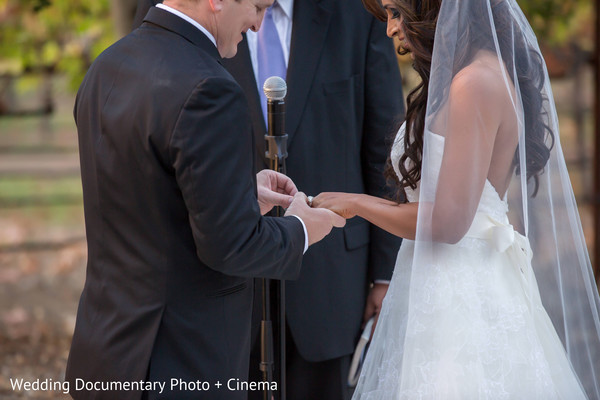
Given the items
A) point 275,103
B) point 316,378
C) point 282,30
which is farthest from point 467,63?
point 316,378

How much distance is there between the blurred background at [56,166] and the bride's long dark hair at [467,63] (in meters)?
2.48

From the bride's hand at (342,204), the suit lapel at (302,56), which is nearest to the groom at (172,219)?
the bride's hand at (342,204)

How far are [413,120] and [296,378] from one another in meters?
1.23

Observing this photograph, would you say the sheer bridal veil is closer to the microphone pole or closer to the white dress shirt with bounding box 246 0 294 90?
the microphone pole

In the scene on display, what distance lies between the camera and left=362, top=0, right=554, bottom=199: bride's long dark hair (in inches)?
98.9

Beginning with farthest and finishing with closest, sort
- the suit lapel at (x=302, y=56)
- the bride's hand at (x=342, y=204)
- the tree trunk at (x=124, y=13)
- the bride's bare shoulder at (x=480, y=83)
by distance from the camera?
the tree trunk at (x=124, y=13) → the suit lapel at (x=302, y=56) → the bride's hand at (x=342, y=204) → the bride's bare shoulder at (x=480, y=83)

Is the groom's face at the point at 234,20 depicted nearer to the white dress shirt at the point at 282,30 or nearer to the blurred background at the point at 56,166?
the white dress shirt at the point at 282,30

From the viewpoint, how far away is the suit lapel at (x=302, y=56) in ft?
10.1

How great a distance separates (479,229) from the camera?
Answer: 2588 mm

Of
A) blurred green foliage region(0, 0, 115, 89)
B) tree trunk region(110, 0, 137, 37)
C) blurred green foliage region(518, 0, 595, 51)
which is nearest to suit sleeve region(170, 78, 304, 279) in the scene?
tree trunk region(110, 0, 137, 37)

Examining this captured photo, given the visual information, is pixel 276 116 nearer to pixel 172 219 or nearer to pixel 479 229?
pixel 172 219

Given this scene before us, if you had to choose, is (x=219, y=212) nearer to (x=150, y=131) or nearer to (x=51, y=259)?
(x=150, y=131)

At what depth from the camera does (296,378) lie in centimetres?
328

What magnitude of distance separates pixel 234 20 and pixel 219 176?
0.52m
